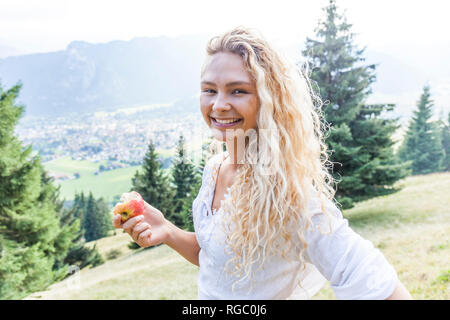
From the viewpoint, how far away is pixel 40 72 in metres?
170

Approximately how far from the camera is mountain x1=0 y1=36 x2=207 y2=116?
164 meters

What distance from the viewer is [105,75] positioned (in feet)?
590

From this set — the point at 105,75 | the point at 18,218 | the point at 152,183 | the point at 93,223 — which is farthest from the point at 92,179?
the point at 105,75

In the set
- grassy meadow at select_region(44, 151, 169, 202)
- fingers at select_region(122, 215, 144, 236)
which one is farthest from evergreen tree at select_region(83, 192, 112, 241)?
fingers at select_region(122, 215, 144, 236)

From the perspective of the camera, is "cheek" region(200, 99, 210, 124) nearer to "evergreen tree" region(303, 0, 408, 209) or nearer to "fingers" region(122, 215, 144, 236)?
"fingers" region(122, 215, 144, 236)

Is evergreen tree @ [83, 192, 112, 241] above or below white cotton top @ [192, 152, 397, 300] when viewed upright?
below

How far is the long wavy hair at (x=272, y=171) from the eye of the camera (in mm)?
1249

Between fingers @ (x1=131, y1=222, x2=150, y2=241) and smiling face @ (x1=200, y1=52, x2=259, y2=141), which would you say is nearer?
smiling face @ (x1=200, y1=52, x2=259, y2=141)

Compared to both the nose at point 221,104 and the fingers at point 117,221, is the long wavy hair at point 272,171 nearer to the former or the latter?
the nose at point 221,104

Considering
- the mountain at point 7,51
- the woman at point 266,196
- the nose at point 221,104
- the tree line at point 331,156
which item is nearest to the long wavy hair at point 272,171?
the woman at point 266,196

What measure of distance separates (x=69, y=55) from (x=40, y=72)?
1717cm

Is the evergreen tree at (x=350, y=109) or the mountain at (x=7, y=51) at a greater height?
the mountain at (x=7, y=51)

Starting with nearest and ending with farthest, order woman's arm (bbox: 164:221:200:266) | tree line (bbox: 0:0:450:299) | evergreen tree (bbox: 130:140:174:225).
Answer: woman's arm (bbox: 164:221:200:266) → tree line (bbox: 0:0:450:299) → evergreen tree (bbox: 130:140:174:225)

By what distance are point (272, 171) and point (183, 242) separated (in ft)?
2.25
